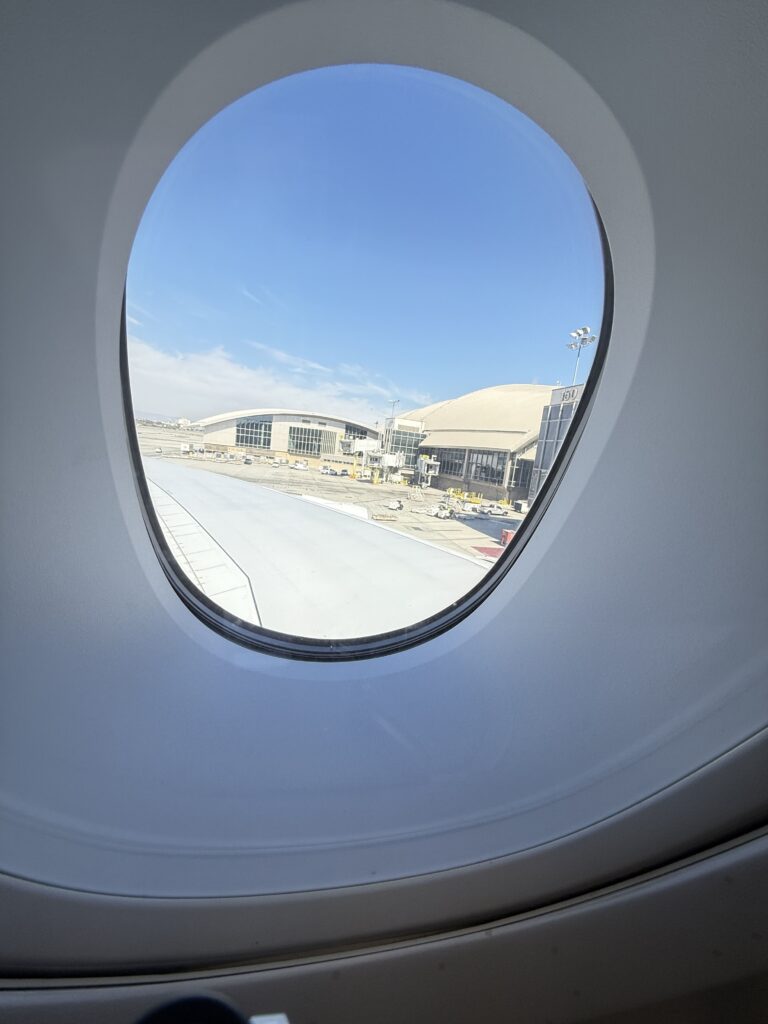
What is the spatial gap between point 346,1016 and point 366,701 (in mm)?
810

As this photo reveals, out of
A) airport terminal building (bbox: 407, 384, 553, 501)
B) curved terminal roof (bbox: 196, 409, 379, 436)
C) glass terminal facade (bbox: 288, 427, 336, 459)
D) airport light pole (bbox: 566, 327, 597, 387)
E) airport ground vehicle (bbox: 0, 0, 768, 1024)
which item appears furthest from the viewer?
glass terminal facade (bbox: 288, 427, 336, 459)

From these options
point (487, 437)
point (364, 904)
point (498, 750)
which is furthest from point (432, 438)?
point (364, 904)

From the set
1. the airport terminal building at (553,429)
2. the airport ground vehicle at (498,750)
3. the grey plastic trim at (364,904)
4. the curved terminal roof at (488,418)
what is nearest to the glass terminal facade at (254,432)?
the curved terminal roof at (488,418)

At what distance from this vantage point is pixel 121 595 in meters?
1.33

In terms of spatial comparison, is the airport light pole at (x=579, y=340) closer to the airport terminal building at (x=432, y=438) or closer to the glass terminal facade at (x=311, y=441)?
the airport terminal building at (x=432, y=438)

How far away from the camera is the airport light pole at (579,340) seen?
158 cm

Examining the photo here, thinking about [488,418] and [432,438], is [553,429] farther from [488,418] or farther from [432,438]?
[432,438]

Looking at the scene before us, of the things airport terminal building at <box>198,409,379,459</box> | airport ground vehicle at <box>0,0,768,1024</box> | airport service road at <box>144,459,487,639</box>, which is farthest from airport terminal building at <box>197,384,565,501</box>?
airport ground vehicle at <box>0,0,768,1024</box>

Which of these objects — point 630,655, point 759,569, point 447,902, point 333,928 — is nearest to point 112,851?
point 333,928

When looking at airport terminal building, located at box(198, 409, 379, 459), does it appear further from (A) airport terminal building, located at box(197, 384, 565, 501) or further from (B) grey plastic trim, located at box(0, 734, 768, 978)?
(B) grey plastic trim, located at box(0, 734, 768, 978)

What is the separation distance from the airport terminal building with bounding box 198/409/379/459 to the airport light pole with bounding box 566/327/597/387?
3.24 feet

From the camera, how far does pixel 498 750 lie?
1367mm

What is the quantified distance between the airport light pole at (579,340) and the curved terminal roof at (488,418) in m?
0.21

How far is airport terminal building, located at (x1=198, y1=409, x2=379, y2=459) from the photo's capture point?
6.95 ft
